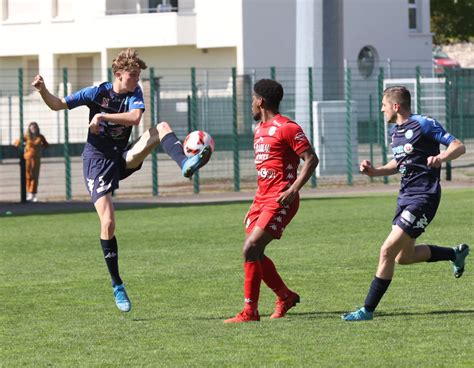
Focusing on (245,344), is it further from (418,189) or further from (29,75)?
(29,75)

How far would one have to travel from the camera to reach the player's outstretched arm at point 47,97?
36.0 ft

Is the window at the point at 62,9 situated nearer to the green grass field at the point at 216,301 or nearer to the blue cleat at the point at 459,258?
the green grass field at the point at 216,301

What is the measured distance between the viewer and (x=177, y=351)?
348 inches

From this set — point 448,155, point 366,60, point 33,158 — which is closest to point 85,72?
point 366,60

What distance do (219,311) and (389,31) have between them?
141 feet

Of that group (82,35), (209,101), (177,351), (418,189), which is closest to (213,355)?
(177,351)

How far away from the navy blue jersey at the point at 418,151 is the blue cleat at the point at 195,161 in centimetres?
159

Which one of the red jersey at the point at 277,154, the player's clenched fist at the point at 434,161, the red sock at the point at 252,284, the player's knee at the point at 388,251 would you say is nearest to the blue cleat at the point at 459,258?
the player's knee at the point at 388,251

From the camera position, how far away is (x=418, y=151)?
33.3ft

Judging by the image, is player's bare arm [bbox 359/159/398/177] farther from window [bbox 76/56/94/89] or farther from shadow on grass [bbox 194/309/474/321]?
window [bbox 76/56/94/89]

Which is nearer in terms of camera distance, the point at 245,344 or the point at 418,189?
the point at 245,344

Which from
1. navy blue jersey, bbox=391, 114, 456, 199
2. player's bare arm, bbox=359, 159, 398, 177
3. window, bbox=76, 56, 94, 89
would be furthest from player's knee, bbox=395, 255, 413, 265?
window, bbox=76, 56, 94, 89

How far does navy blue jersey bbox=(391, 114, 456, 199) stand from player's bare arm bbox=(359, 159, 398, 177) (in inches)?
8.6

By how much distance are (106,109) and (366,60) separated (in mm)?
41503
